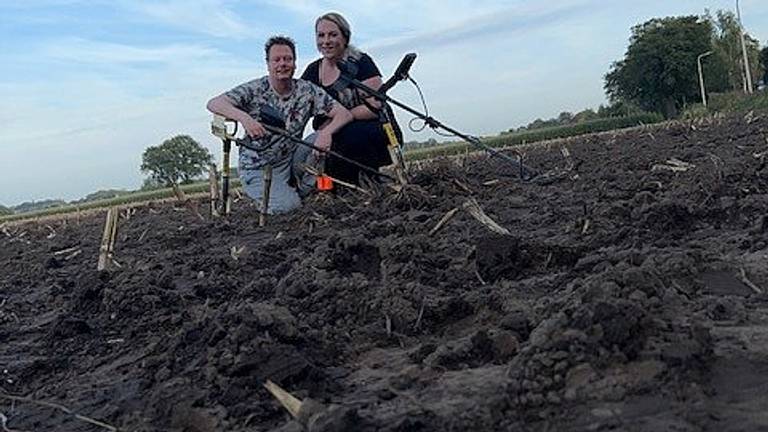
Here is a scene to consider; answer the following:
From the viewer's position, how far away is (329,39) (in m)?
8.47

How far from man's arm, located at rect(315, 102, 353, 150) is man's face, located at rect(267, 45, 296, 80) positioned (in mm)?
542

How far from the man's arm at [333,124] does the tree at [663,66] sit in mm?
66244

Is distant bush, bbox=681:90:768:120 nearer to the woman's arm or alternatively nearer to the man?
the woman's arm

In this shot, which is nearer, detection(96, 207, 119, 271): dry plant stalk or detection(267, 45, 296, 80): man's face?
detection(96, 207, 119, 271): dry plant stalk

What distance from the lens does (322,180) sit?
330 inches

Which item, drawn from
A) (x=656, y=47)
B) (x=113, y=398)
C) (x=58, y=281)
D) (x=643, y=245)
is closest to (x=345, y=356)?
(x=113, y=398)

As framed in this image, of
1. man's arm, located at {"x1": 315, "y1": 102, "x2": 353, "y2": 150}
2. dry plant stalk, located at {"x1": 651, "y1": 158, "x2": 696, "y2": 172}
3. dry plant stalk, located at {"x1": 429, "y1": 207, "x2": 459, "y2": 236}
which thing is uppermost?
man's arm, located at {"x1": 315, "y1": 102, "x2": 353, "y2": 150}

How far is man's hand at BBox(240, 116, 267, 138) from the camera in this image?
8.17 meters

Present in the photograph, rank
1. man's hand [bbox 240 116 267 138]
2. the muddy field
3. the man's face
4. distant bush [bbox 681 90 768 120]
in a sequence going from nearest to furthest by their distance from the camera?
1. the muddy field
2. man's hand [bbox 240 116 267 138]
3. the man's face
4. distant bush [bbox 681 90 768 120]

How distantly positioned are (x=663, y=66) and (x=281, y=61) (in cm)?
6877

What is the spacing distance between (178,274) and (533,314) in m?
3.30

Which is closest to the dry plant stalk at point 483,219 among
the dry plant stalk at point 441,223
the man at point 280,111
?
the dry plant stalk at point 441,223

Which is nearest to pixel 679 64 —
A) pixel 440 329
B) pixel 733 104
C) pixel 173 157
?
pixel 733 104

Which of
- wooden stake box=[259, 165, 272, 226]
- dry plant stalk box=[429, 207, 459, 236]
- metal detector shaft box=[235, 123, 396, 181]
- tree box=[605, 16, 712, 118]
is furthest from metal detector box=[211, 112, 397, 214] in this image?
tree box=[605, 16, 712, 118]
